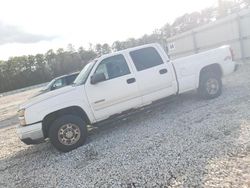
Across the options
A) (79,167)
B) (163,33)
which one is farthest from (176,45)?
(163,33)

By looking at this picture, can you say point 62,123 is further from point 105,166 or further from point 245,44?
point 245,44

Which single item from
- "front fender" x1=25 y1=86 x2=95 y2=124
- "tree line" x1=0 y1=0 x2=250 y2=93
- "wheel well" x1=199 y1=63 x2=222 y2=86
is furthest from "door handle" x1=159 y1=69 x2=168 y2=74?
"tree line" x1=0 y1=0 x2=250 y2=93

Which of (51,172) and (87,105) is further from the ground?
(87,105)

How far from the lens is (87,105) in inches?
287

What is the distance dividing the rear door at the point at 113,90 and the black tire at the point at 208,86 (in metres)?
2.23

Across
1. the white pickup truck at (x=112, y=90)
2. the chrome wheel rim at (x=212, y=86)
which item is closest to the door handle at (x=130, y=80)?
the white pickup truck at (x=112, y=90)

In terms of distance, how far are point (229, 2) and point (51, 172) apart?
42.6 metres

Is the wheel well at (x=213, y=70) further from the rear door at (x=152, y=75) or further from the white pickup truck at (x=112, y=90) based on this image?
the rear door at (x=152, y=75)

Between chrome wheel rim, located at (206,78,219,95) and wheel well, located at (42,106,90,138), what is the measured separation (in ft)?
12.6

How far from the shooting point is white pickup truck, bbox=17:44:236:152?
6.91 m

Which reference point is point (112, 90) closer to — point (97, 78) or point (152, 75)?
point (97, 78)

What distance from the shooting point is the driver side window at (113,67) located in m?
7.65

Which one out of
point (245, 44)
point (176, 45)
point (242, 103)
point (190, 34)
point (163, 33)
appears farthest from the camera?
point (163, 33)

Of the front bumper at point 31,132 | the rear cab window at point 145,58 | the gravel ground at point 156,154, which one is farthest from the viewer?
the rear cab window at point 145,58
